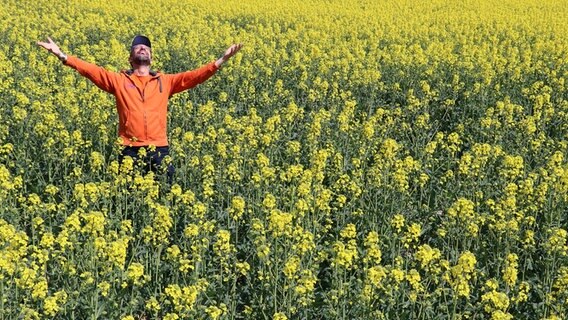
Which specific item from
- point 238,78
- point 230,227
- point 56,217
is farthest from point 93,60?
point 230,227

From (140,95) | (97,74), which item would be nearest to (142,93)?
(140,95)

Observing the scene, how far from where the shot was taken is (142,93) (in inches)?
266

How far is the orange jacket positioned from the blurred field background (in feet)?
1.55

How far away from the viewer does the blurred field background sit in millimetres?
4645

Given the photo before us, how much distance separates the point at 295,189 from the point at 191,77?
1740 mm

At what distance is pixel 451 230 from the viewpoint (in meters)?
5.78

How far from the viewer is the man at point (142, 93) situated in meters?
6.72

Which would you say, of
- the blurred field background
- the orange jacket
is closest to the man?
the orange jacket

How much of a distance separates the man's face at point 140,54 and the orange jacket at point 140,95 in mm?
206

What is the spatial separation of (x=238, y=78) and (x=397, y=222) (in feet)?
21.6

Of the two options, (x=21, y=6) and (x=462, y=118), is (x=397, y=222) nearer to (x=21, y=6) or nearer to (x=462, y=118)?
(x=462, y=118)

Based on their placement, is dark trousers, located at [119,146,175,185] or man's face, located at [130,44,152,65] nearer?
man's face, located at [130,44,152,65]

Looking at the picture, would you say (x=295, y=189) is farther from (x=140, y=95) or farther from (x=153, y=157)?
(x=140, y=95)

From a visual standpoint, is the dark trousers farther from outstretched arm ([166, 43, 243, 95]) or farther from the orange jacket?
outstretched arm ([166, 43, 243, 95])
